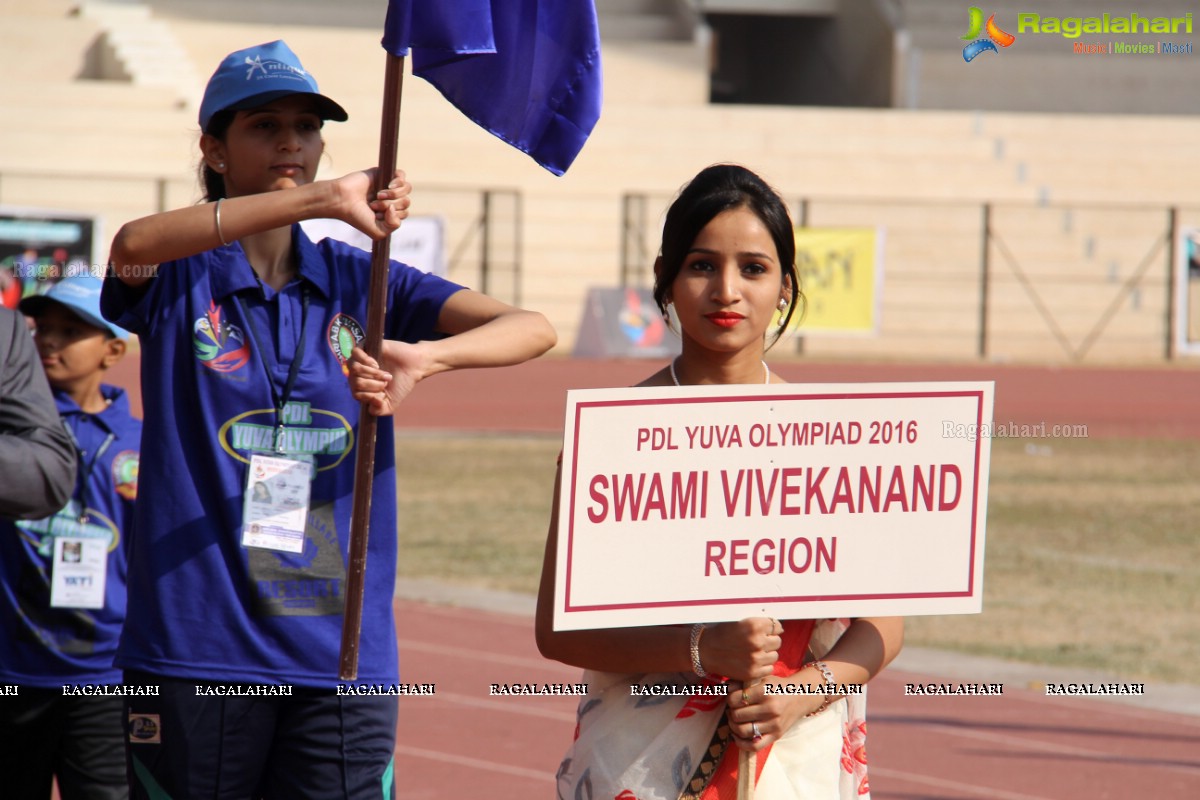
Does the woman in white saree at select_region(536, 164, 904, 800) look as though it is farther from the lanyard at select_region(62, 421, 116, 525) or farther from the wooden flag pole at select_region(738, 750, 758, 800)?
the lanyard at select_region(62, 421, 116, 525)

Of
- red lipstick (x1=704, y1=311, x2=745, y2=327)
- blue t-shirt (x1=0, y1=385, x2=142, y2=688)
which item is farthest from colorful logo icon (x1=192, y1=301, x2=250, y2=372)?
blue t-shirt (x1=0, y1=385, x2=142, y2=688)

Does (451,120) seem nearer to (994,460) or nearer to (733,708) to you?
(994,460)

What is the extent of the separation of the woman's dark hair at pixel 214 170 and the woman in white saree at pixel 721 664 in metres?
0.84

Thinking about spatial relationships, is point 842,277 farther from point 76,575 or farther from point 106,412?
point 76,575

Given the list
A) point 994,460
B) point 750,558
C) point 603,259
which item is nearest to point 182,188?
point 603,259

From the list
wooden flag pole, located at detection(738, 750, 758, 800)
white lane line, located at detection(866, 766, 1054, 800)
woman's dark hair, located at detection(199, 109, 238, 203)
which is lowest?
white lane line, located at detection(866, 766, 1054, 800)

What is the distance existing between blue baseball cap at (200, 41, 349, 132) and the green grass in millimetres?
5388

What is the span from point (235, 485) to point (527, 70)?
85cm

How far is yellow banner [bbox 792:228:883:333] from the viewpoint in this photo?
25.8m

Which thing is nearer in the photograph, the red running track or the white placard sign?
the white placard sign

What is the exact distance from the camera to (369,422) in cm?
288

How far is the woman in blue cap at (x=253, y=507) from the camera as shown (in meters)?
3.02

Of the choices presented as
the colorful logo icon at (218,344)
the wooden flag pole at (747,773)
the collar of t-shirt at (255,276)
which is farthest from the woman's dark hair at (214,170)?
the wooden flag pole at (747,773)

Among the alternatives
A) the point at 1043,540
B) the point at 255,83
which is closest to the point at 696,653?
the point at 255,83
